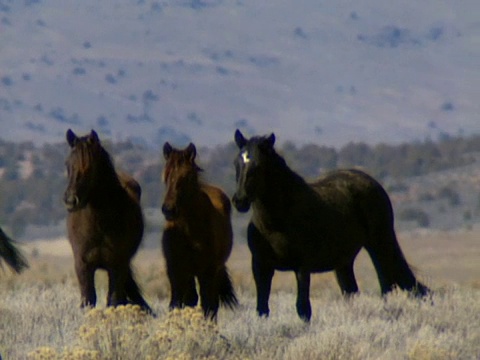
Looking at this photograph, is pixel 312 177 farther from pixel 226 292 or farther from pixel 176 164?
pixel 176 164

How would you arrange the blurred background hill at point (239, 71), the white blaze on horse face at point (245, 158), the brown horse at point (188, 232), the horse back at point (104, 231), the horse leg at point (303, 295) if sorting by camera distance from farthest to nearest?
the blurred background hill at point (239, 71), the horse leg at point (303, 295), the horse back at point (104, 231), the white blaze on horse face at point (245, 158), the brown horse at point (188, 232)

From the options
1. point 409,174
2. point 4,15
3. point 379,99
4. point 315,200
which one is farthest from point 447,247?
point 4,15

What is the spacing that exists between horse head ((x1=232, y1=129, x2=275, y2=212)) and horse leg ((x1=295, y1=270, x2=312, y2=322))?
869mm

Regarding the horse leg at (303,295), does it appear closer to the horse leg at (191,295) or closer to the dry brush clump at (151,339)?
the horse leg at (191,295)

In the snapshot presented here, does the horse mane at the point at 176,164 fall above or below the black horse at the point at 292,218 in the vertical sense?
above

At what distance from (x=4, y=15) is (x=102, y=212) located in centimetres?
12086

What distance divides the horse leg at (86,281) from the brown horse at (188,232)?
73cm

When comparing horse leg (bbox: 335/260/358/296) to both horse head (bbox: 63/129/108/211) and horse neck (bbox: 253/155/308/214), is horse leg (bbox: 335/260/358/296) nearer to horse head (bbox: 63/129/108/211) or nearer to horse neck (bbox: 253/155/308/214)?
horse neck (bbox: 253/155/308/214)

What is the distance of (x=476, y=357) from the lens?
12211 millimetres

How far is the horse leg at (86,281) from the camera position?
13.3 metres

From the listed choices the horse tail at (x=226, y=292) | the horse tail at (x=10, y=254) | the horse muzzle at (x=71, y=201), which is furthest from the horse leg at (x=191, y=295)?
the horse tail at (x=10, y=254)

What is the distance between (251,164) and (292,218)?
2.47 feet

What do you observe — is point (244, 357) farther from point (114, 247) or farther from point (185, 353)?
point (114, 247)

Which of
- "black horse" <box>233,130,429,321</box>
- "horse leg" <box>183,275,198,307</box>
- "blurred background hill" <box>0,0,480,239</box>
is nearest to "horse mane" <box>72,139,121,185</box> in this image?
"black horse" <box>233,130,429,321</box>
